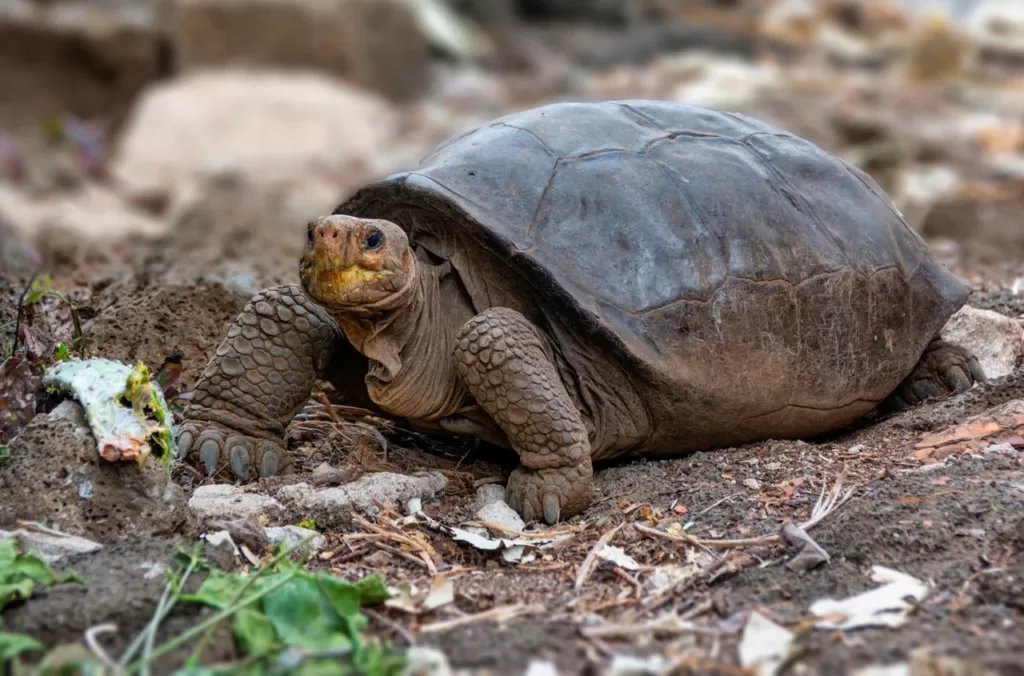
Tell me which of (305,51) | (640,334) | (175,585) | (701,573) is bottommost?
(701,573)

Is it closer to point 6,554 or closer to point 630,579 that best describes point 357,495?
point 630,579

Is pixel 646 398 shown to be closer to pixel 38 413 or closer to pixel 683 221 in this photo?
pixel 683 221

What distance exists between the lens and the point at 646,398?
3.21 m

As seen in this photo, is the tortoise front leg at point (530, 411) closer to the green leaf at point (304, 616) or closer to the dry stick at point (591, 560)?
the dry stick at point (591, 560)

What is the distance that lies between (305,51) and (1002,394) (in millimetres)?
12400

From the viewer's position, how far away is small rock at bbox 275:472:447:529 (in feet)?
9.24

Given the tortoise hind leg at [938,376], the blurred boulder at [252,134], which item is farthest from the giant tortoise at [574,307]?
the blurred boulder at [252,134]

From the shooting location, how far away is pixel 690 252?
3.22 meters

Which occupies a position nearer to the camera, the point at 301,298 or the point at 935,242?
the point at 301,298

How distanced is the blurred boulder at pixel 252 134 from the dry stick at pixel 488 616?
9.03m

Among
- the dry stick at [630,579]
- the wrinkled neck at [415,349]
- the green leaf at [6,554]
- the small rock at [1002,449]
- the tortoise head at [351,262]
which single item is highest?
the tortoise head at [351,262]

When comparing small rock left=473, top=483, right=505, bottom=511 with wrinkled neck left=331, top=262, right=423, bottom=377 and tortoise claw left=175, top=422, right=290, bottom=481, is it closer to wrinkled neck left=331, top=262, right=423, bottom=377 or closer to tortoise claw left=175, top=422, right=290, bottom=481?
wrinkled neck left=331, top=262, right=423, bottom=377

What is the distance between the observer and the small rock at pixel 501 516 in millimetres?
2893

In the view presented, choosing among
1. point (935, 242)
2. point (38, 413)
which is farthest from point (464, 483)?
point (935, 242)
